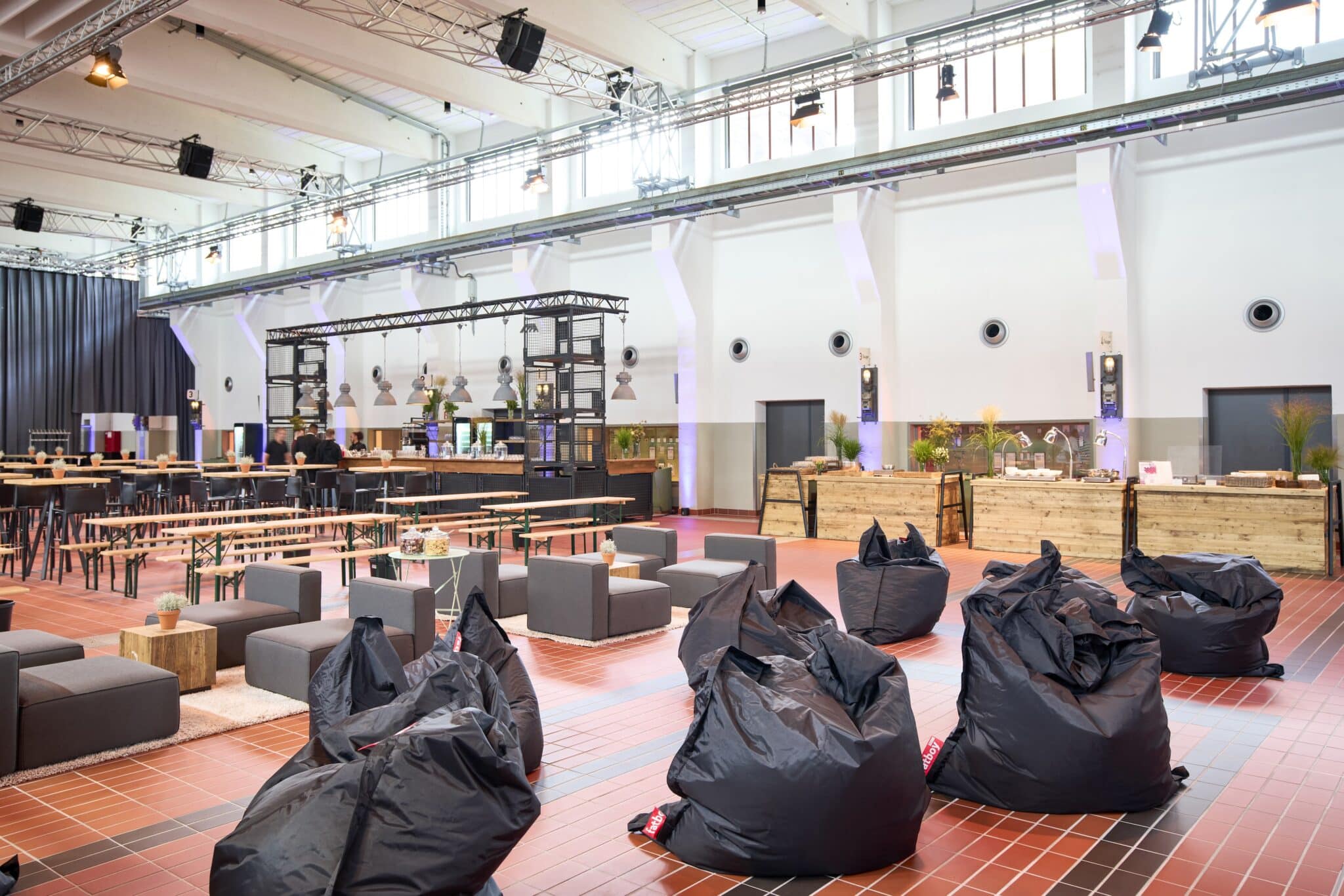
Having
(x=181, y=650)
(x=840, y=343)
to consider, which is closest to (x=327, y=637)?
(x=181, y=650)

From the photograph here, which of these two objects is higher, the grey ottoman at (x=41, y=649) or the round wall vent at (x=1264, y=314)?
the round wall vent at (x=1264, y=314)

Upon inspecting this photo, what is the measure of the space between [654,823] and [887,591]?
3255 millimetres

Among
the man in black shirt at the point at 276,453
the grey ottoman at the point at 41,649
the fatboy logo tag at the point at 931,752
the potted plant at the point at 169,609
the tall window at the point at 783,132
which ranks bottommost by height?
the fatboy logo tag at the point at 931,752

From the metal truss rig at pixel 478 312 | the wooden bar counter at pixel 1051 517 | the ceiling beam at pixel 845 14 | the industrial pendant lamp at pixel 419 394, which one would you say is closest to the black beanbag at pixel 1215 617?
the wooden bar counter at pixel 1051 517

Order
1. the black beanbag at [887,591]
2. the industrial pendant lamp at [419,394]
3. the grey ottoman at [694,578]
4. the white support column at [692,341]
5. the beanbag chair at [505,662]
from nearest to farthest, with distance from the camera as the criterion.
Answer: the beanbag chair at [505,662] < the black beanbag at [887,591] < the grey ottoman at [694,578] < the white support column at [692,341] < the industrial pendant lamp at [419,394]

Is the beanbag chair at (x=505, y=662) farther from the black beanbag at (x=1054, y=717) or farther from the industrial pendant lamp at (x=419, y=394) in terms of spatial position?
the industrial pendant lamp at (x=419, y=394)

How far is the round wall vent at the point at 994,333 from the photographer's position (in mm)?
12617

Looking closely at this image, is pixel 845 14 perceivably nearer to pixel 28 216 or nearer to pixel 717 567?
pixel 717 567

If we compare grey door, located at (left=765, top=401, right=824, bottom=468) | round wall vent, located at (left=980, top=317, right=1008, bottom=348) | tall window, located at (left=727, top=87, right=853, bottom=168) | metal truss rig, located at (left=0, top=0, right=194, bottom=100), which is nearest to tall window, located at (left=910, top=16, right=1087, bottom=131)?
tall window, located at (left=727, top=87, right=853, bottom=168)

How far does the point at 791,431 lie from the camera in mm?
14750

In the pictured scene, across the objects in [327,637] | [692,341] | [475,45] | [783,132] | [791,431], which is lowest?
[327,637]

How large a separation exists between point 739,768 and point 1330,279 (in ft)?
34.9

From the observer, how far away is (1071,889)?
2768 mm

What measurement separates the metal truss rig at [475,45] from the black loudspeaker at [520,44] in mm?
265
